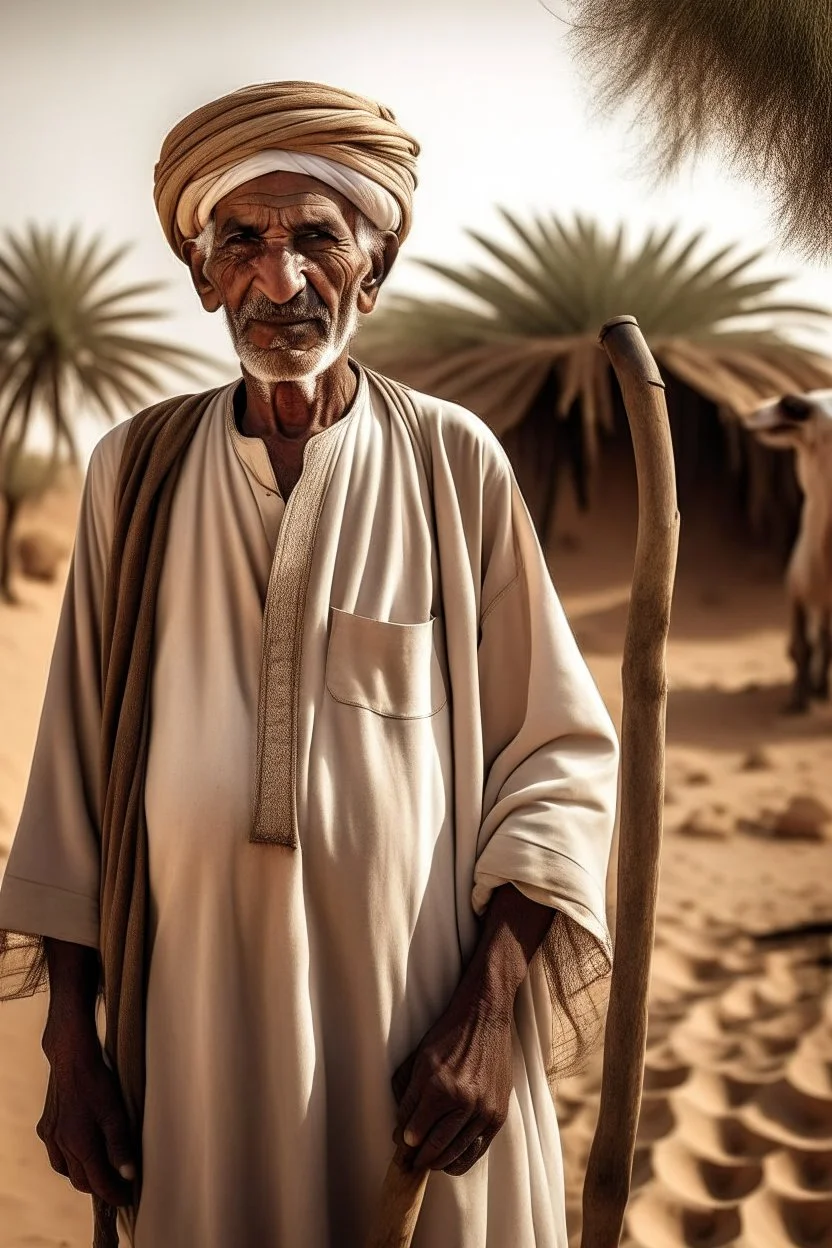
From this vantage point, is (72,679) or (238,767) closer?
(238,767)

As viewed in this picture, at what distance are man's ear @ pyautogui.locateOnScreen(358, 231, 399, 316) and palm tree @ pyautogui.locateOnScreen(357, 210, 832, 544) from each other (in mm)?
6790

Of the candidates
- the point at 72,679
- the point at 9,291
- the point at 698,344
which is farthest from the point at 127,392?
the point at 72,679

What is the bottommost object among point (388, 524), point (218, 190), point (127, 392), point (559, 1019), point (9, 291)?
point (559, 1019)

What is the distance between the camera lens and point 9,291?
36.0ft

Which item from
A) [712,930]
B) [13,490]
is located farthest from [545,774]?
[13,490]

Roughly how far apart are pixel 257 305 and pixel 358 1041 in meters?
0.99

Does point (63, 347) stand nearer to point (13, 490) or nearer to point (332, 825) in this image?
point (13, 490)

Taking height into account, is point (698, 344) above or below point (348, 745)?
above

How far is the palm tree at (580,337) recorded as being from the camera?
9008mm

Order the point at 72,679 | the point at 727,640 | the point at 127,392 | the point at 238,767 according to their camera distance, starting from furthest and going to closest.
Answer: the point at 127,392
the point at 727,640
the point at 72,679
the point at 238,767

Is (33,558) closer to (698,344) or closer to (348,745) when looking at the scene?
(698,344)

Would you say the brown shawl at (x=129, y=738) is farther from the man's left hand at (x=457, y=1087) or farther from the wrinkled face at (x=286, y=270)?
the man's left hand at (x=457, y=1087)

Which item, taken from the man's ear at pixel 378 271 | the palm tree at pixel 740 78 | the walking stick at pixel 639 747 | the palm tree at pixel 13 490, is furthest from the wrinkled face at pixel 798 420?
the palm tree at pixel 13 490

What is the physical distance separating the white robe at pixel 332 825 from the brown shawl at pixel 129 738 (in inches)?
0.9
